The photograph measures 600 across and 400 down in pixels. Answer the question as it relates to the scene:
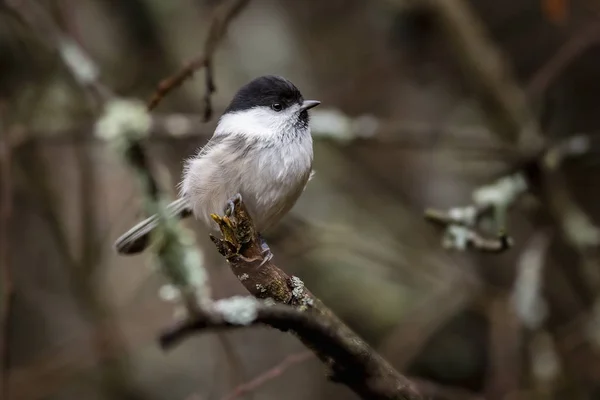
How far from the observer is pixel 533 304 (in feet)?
8.45

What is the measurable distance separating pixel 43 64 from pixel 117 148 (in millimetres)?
2353

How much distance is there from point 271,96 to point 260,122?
94 millimetres

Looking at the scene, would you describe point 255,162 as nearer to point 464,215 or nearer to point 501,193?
point 464,215

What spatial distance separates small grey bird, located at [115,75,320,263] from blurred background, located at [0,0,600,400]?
0.33m

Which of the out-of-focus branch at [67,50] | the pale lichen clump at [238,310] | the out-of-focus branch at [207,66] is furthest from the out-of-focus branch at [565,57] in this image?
the pale lichen clump at [238,310]

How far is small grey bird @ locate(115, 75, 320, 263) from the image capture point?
6.70 feet

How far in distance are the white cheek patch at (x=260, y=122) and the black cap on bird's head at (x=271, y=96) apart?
0.05ft

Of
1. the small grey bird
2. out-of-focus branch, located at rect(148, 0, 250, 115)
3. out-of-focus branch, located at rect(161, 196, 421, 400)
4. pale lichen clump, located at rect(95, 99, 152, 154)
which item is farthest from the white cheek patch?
pale lichen clump, located at rect(95, 99, 152, 154)

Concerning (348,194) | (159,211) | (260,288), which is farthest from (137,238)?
(348,194)

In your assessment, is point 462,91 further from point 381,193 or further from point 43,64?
point 43,64

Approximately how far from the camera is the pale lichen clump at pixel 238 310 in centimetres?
91

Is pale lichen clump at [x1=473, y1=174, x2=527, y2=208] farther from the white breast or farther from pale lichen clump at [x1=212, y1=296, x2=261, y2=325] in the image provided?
pale lichen clump at [x1=212, y1=296, x2=261, y2=325]

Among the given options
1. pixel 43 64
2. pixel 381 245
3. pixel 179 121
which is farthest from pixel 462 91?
pixel 43 64

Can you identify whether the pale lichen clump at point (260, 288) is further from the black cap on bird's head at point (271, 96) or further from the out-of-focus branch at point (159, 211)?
the black cap on bird's head at point (271, 96)
